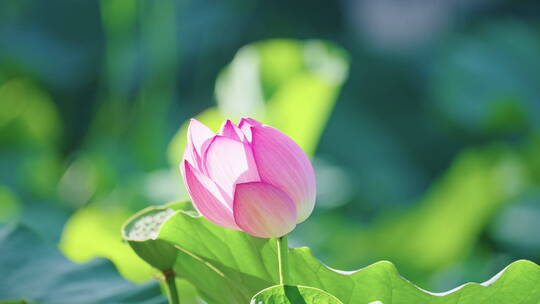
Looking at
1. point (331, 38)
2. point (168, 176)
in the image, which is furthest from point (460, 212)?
point (331, 38)

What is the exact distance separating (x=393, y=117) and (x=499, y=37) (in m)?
0.61

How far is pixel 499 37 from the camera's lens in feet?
5.50

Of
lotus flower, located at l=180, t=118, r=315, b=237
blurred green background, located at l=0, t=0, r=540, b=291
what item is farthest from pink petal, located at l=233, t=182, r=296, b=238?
blurred green background, located at l=0, t=0, r=540, b=291

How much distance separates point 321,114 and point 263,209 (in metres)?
0.62

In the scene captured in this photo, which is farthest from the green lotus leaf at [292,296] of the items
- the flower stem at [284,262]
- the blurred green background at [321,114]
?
the blurred green background at [321,114]

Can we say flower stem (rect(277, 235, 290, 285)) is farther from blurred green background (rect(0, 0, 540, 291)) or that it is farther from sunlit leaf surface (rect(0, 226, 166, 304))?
blurred green background (rect(0, 0, 540, 291))

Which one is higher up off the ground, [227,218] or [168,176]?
[227,218]

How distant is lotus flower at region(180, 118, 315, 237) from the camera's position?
33cm

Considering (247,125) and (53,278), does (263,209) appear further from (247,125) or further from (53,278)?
(53,278)

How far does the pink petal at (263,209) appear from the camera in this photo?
330mm

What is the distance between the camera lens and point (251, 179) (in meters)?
0.34

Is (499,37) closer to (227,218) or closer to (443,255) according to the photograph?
(443,255)

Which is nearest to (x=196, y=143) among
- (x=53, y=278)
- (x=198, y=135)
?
(x=198, y=135)

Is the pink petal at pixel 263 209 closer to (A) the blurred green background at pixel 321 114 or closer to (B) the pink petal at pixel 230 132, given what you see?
(B) the pink petal at pixel 230 132
